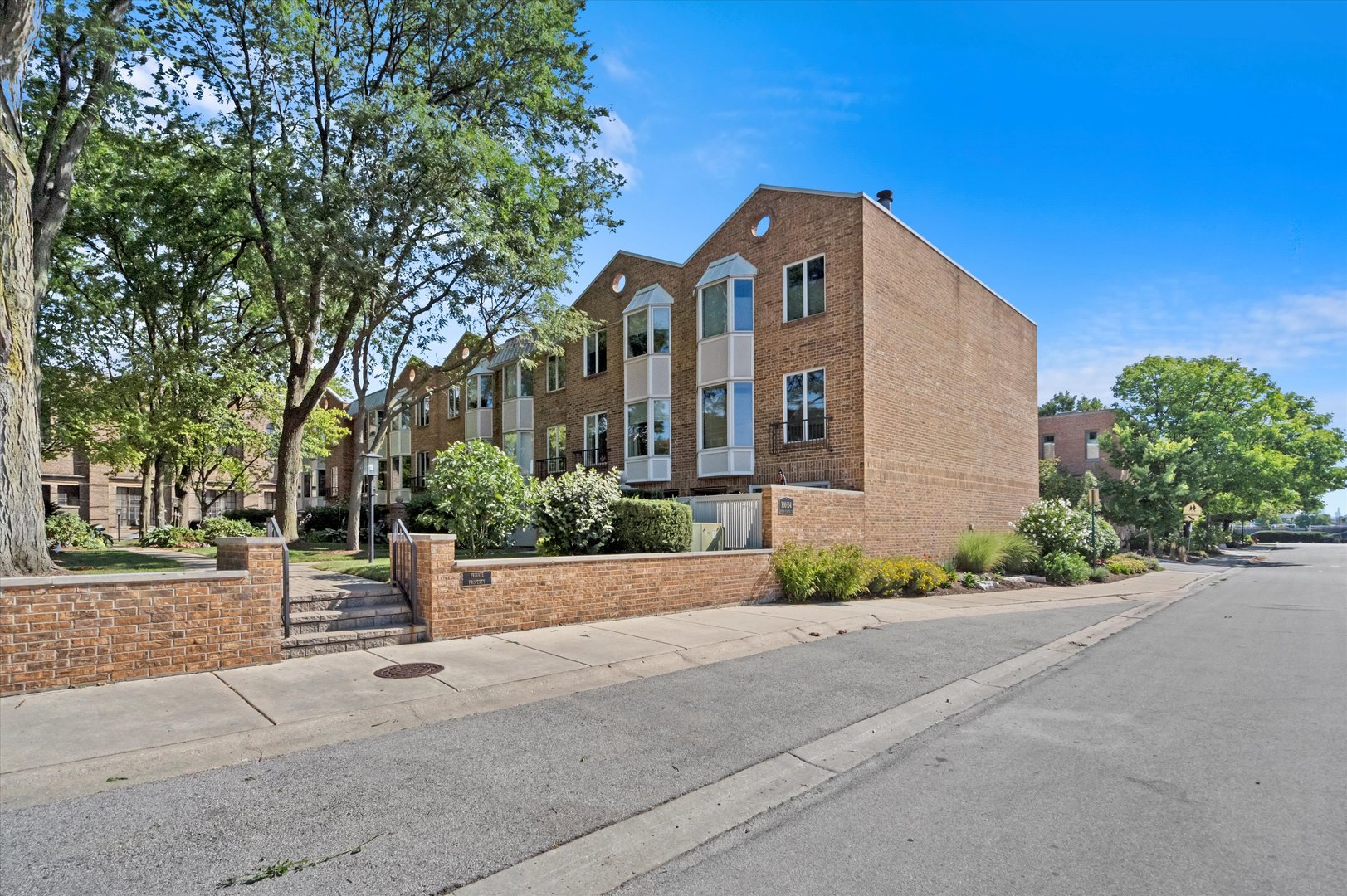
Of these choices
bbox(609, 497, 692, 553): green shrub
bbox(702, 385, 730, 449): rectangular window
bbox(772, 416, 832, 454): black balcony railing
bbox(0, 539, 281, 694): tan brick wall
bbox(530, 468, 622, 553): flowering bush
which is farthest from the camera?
bbox(702, 385, 730, 449): rectangular window

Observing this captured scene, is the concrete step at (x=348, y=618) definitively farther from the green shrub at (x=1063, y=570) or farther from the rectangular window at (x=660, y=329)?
the green shrub at (x=1063, y=570)

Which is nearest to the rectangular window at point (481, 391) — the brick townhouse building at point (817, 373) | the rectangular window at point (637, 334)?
the brick townhouse building at point (817, 373)

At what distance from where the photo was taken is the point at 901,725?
6.20 m

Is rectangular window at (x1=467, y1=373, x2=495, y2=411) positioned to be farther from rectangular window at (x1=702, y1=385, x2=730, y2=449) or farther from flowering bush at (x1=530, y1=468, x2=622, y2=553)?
flowering bush at (x1=530, y1=468, x2=622, y2=553)

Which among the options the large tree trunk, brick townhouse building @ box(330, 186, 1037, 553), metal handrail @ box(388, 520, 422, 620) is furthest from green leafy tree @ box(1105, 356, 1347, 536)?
the large tree trunk

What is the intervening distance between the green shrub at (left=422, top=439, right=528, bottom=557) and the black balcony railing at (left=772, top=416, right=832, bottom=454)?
8.24 metres

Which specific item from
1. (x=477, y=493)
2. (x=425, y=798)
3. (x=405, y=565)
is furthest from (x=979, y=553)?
(x=425, y=798)

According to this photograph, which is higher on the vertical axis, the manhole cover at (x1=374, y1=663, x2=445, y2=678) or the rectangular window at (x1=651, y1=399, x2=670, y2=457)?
the rectangular window at (x1=651, y1=399, x2=670, y2=457)

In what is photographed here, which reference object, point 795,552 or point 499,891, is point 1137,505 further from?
point 499,891

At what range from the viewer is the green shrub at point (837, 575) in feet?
46.6

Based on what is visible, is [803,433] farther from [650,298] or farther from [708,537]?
[650,298]

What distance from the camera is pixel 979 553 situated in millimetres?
19344

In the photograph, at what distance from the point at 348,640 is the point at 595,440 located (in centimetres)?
1747

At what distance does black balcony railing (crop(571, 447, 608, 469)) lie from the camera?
24.9 metres
